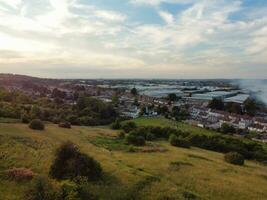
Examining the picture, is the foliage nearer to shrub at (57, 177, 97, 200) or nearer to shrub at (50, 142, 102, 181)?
shrub at (50, 142, 102, 181)

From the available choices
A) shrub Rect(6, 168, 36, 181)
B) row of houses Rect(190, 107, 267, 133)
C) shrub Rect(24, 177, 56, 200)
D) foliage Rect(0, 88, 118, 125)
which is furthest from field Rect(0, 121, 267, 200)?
row of houses Rect(190, 107, 267, 133)

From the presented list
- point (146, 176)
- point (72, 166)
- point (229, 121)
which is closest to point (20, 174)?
point (72, 166)

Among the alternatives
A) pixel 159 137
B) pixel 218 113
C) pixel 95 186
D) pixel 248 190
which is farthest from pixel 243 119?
pixel 95 186

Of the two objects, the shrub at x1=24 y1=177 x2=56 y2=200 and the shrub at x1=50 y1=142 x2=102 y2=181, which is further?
the shrub at x1=50 y1=142 x2=102 y2=181

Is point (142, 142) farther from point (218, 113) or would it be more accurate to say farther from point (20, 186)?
point (218, 113)

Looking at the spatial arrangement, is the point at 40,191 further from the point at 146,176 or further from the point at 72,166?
the point at 146,176

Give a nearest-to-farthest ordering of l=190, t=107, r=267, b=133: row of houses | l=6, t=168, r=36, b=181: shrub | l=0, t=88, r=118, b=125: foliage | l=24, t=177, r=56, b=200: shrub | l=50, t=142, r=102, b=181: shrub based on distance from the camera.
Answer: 1. l=24, t=177, r=56, b=200: shrub
2. l=6, t=168, r=36, b=181: shrub
3. l=50, t=142, r=102, b=181: shrub
4. l=0, t=88, r=118, b=125: foliage
5. l=190, t=107, r=267, b=133: row of houses

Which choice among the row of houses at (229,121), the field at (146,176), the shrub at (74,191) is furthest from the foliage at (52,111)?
the shrub at (74,191)
